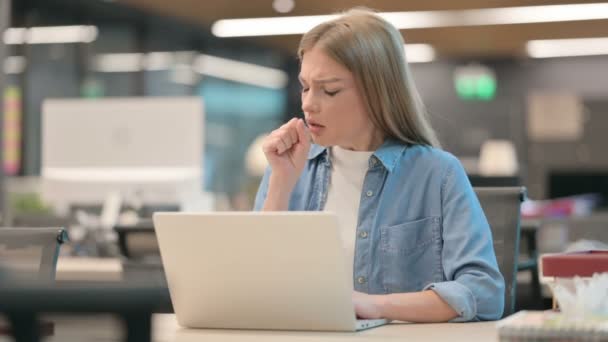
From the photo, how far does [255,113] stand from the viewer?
48.1ft

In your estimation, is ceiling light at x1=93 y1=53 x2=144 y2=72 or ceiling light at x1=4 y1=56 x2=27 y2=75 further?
ceiling light at x1=93 y1=53 x2=144 y2=72

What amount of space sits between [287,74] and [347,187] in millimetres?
13490

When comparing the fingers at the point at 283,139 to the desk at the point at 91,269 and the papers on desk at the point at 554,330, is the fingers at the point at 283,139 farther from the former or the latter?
the desk at the point at 91,269

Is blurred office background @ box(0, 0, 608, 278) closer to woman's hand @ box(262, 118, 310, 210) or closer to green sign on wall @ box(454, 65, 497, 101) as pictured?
green sign on wall @ box(454, 65, 497, 101)

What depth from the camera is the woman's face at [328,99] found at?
1972 mm

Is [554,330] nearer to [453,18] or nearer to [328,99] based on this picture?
[328,99]

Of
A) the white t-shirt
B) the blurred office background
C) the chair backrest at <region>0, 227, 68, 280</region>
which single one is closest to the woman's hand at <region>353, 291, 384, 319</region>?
the white t-shirt

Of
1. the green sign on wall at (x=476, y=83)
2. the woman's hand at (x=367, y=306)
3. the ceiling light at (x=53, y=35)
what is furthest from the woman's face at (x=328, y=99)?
the green sign on wall at (x=476, y=83)

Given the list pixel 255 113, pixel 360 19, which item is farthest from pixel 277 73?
pixel 360 19

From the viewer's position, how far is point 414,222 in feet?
6.47

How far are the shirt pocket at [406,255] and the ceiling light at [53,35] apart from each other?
8.39m

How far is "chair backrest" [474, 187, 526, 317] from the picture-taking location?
A: 247cm

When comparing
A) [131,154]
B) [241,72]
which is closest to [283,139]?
[131,154]

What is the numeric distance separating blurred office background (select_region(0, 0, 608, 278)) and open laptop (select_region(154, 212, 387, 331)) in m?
6.80
